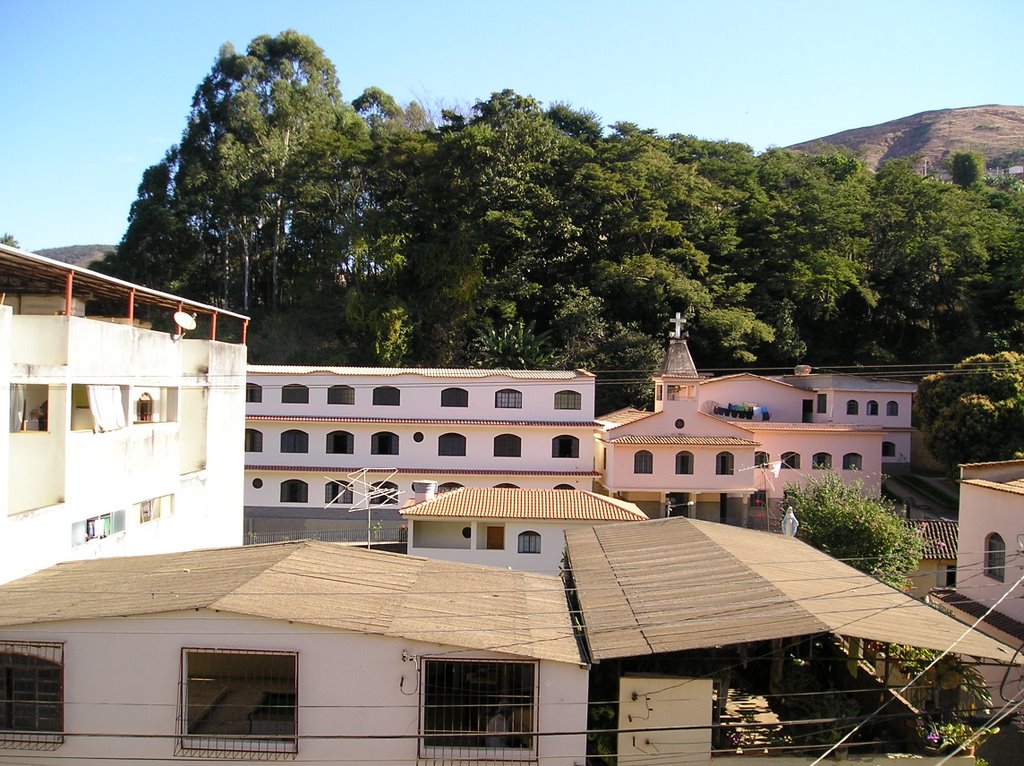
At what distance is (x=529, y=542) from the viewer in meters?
27.2

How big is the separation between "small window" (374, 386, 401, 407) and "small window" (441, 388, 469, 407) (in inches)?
72.7

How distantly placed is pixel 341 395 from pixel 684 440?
45.9 feet

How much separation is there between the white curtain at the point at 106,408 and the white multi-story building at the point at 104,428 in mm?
36

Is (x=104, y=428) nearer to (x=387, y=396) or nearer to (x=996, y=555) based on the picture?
(x=387, y=396)

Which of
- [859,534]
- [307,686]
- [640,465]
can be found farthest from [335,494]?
[307,686]

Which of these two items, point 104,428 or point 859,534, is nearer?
point 104,428

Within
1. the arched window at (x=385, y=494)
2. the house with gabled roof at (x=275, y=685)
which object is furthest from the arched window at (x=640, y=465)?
the house with gabled roof at (x=275, y=685)

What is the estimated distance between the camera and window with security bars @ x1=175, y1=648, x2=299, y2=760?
11.2 metres

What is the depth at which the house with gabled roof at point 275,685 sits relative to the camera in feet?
36.7

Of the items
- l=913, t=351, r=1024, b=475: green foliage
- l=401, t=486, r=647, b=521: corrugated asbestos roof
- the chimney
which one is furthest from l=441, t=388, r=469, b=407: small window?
l=913, t=351, r=1024, b=475: green foliage

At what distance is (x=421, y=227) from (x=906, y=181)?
29.1 metres

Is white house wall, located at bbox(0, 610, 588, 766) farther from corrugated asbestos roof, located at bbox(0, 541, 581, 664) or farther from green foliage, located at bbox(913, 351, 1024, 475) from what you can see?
green foliage, located at bbox(913, 351, 1024, 475)

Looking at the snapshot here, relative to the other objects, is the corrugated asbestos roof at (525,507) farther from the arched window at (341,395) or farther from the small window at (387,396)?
the arched window at (341,395)

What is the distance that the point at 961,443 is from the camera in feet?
117
